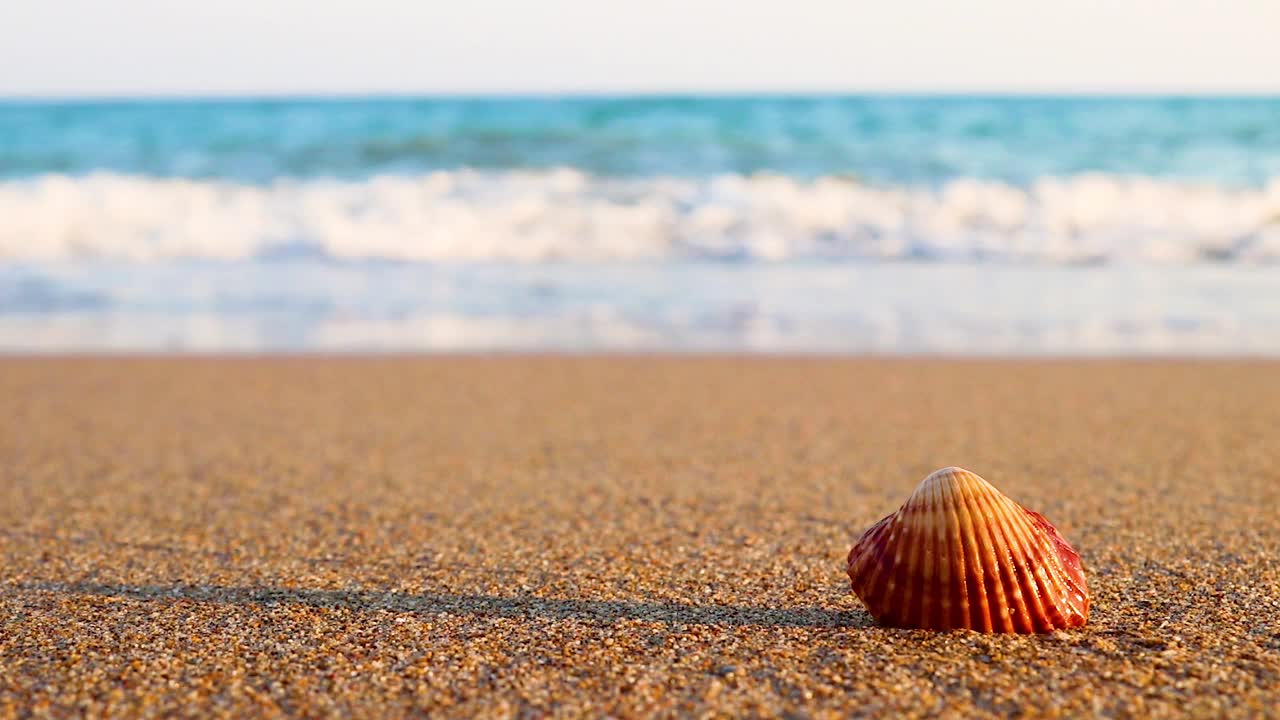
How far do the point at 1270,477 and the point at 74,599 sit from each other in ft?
10.2

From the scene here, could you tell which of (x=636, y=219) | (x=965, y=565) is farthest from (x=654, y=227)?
(x=965, y=565)

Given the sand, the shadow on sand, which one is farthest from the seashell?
the shadow on sand

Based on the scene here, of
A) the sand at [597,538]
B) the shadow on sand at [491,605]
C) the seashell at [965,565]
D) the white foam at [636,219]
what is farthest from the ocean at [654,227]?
the seashell at [965,565]

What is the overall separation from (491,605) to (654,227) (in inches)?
357

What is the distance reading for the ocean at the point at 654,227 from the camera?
6.99m

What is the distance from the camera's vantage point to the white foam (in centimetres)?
1030

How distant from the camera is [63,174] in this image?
1376 centimetres

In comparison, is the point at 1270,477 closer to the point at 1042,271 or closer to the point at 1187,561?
the point at 1187,561

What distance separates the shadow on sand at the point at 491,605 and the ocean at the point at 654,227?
414cm

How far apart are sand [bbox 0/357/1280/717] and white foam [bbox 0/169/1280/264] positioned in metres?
4.97

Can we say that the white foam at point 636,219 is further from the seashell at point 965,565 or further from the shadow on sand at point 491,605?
the seashell at point 965,565

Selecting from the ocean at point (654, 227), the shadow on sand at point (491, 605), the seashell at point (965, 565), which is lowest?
the shadow on sand at point (491, 605)

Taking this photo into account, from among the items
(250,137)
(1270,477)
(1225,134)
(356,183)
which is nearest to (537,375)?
(1270,477)

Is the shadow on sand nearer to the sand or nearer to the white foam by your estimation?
the sand
